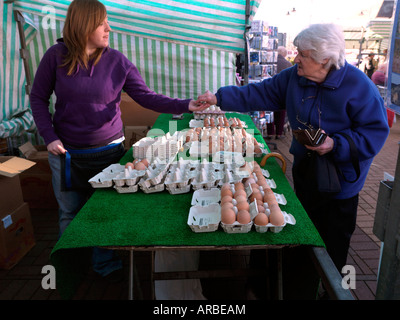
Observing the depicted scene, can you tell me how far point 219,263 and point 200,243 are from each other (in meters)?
1.77

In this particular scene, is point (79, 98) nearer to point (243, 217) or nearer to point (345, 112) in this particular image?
point (243, 217)

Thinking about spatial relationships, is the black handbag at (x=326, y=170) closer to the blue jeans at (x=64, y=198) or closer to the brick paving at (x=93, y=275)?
the brick paving at (x=93, y=275)

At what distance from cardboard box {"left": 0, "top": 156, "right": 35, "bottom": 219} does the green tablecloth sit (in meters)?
1.28

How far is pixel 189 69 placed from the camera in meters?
5.22

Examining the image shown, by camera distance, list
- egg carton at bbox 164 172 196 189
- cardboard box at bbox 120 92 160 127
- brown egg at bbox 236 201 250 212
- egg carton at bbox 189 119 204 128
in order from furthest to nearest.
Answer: cardboard box at bbox 120 92 160 127 → egg carton at bbox 189 119 204 128 → egg carton at bbox 164 172 196 189 → brown egg at bbox 236 201 250 212

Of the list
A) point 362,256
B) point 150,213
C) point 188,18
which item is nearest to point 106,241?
point 150,213

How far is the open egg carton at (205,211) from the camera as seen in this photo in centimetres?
159

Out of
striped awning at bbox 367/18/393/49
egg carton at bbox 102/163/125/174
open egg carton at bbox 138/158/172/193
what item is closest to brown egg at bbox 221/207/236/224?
open egg carton at bbox 138/158/172/193

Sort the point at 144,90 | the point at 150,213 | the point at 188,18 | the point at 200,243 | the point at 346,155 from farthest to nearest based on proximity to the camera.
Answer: the point at 188,18
the point at 144,90
the point at 346,155
the point at 150,213
the point at 200,243

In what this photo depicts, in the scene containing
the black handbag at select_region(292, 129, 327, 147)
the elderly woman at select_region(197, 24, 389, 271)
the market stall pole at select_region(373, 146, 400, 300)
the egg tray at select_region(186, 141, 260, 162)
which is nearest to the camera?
the market stall pole at select_region(373, 146, 400, 300)

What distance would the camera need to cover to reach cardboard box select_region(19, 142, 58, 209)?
13.0ft

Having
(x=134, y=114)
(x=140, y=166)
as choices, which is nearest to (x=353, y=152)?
(x=140, y=166)

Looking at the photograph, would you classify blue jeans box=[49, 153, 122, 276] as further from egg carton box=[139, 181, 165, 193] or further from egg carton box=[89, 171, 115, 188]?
egg carton box=[139, 181, 165, 193]
